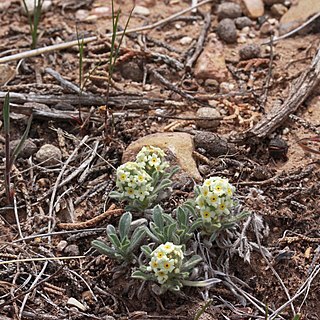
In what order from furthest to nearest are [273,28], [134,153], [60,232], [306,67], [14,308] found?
[273,28], [306,67], [134,153], [60,232], [14,308]

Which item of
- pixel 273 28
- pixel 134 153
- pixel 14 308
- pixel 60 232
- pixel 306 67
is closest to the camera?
pixel 14 308

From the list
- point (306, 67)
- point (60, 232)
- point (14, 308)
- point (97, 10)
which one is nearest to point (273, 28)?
point (306, 67)

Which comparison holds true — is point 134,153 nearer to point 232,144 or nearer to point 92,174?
point 92,174

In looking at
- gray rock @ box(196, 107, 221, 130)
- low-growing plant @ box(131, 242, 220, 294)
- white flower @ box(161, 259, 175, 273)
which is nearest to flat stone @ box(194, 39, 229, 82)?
gray rock @ box(196, 107, 221, 130)

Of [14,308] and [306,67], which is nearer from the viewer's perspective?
[14,308]

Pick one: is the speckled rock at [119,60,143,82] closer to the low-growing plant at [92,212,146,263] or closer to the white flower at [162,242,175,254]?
the low-growing plant at [92,212,146,263]

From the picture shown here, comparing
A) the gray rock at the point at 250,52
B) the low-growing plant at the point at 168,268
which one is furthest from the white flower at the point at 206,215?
the gray rock at the point at 250,52
